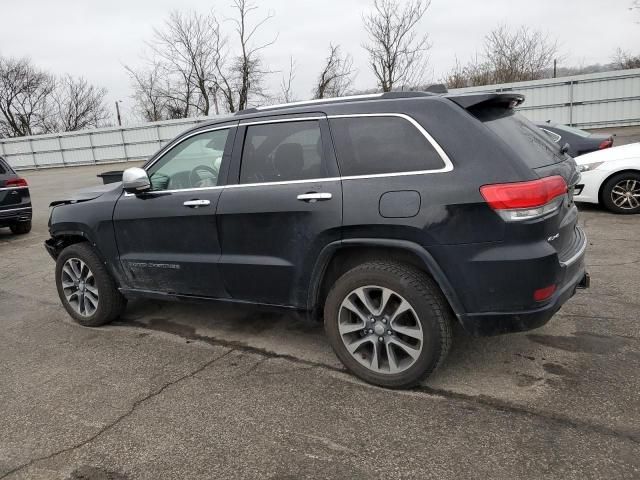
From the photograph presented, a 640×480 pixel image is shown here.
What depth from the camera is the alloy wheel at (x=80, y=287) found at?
4.68 m

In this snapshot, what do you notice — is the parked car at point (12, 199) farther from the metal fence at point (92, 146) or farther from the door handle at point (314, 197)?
the metal fence at point (92, 146)

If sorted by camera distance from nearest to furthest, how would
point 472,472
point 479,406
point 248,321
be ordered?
point 472,472
point 479,406
point 248,321

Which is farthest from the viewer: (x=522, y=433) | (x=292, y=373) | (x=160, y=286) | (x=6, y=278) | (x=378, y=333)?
(x=6, y=278)

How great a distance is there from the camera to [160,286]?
4.21 metres

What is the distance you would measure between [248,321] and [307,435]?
1872mm

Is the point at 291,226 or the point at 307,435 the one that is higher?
the point at 291,226

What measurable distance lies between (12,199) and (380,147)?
8.77 meters

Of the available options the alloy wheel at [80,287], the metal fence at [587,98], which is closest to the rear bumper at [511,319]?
the alloy wheel at [80,287]

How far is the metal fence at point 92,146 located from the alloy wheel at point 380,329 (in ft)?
84.2

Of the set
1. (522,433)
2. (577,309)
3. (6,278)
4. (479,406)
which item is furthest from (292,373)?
(6,278)

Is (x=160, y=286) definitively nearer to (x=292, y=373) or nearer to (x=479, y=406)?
(x=292, y=373)

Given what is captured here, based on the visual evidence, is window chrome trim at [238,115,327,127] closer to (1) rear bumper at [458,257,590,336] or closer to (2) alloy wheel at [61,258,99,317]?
(1) rear bumper at [458,257,590,336]

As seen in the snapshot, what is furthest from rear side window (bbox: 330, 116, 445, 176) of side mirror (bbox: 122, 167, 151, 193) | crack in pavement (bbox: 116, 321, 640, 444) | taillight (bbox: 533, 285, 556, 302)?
side mirror (bbox: 122, 167, 151, 193)

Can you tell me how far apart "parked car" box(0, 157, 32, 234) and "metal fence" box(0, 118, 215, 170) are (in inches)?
714
